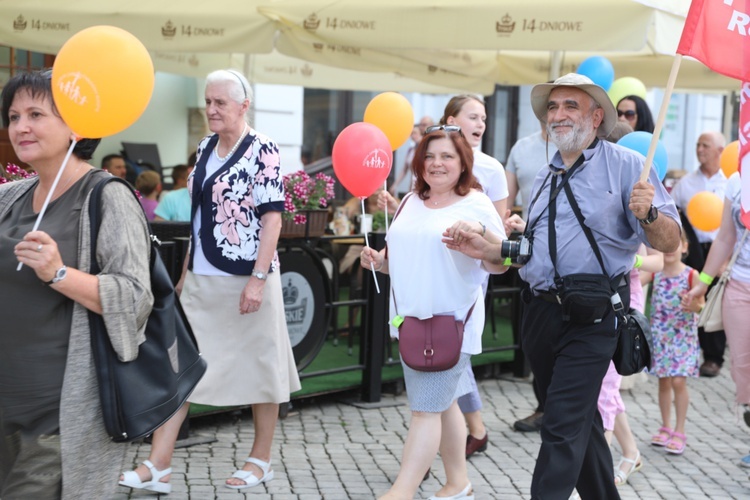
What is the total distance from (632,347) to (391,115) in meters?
2.19

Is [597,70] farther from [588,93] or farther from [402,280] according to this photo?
[402,280]

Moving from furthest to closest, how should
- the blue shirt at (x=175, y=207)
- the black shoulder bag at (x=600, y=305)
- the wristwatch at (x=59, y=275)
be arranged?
the blue shirt at (x=175, y=207) < the black shoulder bag at (x=600, y=305) < the wristwatch at (x=59, y=275)

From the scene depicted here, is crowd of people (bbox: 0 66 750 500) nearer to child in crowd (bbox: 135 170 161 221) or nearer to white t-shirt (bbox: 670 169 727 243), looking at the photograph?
white t-shirt (bbox: 670 169 727 243)

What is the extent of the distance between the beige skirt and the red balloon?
633mm

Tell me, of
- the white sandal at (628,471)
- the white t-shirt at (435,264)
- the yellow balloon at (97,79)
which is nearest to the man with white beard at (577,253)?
the white t-shirt at (435,264)

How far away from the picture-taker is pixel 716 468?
6.16 metres

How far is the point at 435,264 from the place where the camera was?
470 centimetres

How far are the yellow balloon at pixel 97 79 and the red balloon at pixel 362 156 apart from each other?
2.16 meters

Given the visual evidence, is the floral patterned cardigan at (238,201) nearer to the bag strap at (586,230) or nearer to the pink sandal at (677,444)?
the bag strap at (586,230)

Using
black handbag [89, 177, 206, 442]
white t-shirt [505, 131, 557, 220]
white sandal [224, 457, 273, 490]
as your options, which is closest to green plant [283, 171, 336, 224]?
white t-shirt [505, 131, 557, 220]

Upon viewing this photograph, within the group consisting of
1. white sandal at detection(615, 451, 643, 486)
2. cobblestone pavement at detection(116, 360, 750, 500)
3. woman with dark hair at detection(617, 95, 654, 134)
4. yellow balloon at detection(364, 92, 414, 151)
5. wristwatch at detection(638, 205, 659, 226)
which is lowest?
cobblestone pavement at detection(116, 360, 750, 500)

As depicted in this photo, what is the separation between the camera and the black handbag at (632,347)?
172 inches

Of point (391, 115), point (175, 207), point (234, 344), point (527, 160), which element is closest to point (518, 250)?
point (234, 344)

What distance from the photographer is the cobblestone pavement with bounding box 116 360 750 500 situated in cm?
539
